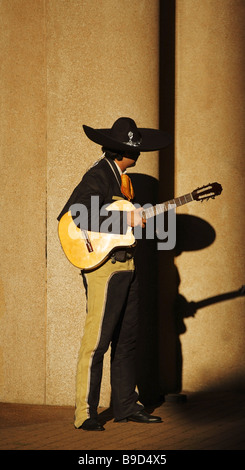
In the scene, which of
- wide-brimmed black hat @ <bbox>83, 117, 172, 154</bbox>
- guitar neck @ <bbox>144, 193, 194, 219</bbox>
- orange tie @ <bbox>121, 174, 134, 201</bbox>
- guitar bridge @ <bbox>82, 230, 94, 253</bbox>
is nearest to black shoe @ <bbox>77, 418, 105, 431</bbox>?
guitar bridge @ <bbox>82, 230, 94, 253</bbox>

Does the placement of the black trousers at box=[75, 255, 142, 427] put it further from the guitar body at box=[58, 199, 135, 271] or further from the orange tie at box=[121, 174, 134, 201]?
the orange tie at box=[121, 174, 134, 201]

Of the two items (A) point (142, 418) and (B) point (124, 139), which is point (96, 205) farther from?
(A) point (142, 418)

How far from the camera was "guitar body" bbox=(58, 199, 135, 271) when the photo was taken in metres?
5.84

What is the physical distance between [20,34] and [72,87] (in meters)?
0.70

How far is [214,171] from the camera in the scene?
7332mm

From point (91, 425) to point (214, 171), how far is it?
2.66 m

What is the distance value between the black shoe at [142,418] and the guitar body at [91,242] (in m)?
1.15

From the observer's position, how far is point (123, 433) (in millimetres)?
5715

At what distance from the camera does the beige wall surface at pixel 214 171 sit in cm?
729

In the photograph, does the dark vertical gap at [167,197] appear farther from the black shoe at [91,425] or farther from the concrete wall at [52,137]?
the black shoe at [91,425]

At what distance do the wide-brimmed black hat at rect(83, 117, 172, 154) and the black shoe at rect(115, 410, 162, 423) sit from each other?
193 centimetres

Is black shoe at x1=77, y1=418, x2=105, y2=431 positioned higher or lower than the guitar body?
lower

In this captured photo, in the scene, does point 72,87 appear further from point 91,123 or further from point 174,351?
point 174,351

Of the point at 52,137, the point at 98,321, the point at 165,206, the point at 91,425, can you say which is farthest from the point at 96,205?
the point at 91,425
